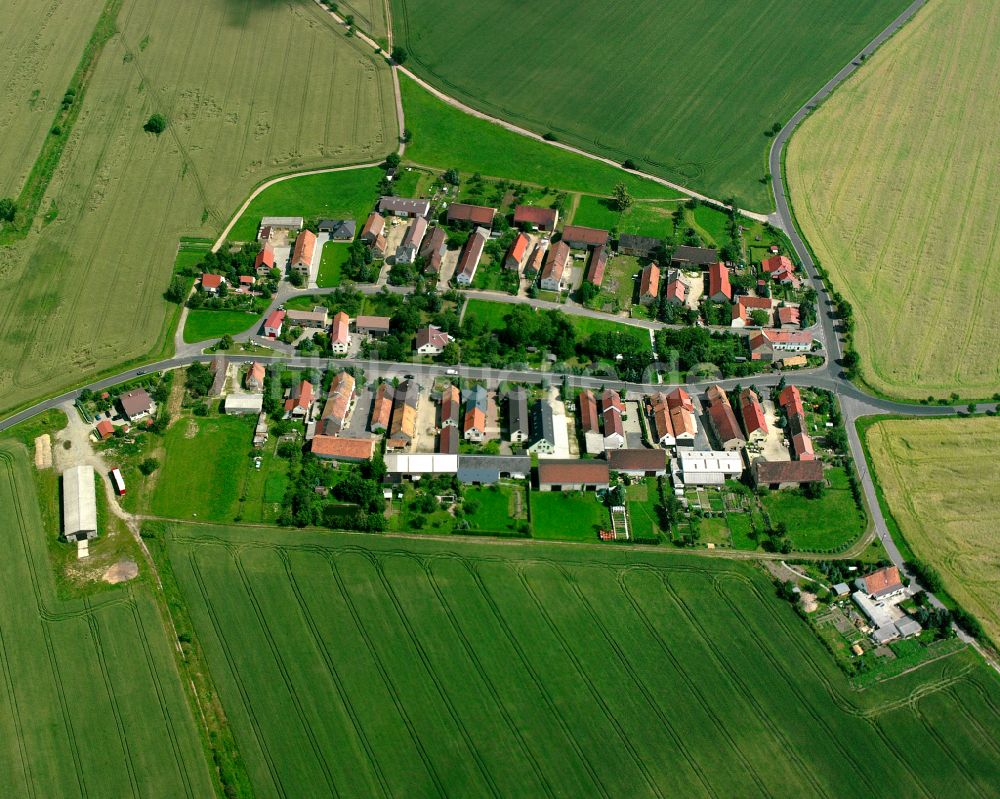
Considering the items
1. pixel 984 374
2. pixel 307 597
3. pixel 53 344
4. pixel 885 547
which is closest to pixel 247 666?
pixel 307 597

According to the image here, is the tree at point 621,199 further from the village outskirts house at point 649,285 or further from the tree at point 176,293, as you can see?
the tree at point 176,293

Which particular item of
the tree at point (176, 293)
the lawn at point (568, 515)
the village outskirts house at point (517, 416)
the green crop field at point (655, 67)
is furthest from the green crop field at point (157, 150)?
the lawn at point (568, 515)

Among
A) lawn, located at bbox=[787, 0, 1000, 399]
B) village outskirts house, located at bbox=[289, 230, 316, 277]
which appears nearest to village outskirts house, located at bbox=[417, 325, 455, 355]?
village outskirts house, located at bbox=[289, 230, 316, 277]

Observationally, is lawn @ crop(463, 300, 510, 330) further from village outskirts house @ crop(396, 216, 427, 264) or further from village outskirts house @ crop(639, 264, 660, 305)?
village outskirts house @ crop(639, 264, 660, 305)

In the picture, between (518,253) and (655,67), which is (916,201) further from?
(518,253)

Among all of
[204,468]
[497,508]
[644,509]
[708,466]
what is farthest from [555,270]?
[204,468]

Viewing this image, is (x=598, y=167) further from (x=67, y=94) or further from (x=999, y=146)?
(x=67, y=94)

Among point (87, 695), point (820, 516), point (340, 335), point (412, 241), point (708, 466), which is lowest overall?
point (87, 695)
